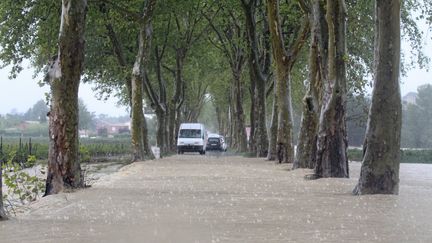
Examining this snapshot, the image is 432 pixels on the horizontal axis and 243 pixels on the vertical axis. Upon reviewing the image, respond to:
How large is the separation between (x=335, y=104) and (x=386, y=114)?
14.9 feet

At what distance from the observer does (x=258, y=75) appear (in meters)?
36.2

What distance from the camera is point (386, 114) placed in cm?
1324

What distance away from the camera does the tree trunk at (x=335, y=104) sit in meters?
17.7

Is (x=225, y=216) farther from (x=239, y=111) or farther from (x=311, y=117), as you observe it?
(x=239, y=111)

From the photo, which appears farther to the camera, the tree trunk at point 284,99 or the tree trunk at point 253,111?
the tree trunk at point 253,111

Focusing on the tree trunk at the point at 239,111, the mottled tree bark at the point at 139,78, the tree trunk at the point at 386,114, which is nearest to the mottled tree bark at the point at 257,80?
the mottled tree bark at the point at 139,78

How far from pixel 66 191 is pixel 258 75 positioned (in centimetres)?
2223

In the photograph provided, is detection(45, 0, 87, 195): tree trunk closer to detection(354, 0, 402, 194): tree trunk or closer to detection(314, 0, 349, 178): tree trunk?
detection(314, 0, 349, 178): tree trunk

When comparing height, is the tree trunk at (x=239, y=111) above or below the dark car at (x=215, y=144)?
above

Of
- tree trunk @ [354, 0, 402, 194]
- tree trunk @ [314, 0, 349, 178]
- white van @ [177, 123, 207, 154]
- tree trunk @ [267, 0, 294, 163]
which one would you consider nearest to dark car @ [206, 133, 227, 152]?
white van @ [177, 123, 207, 154]

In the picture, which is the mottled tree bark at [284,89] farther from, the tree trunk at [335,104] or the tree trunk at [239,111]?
the tree trunk at [239,111]

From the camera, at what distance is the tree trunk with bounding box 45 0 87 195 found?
1554cm

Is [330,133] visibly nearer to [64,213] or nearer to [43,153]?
[64,213]

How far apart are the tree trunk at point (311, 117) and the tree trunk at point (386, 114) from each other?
24.8ft
